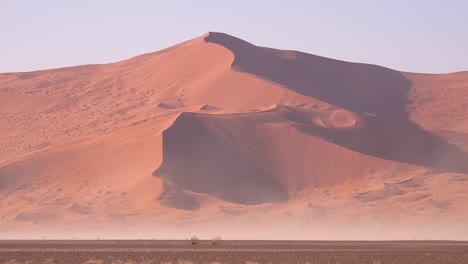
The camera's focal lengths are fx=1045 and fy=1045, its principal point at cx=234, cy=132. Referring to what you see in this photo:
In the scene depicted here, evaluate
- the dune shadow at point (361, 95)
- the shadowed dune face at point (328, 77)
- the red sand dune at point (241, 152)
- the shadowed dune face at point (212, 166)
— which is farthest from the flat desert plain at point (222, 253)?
the shadowed dune face at point (328, 77)

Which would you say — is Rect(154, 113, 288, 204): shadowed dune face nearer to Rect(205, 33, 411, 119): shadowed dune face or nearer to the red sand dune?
the red sand dune

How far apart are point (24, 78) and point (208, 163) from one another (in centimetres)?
4671

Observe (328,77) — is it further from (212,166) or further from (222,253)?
(222,253)

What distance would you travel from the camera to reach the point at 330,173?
87500mm

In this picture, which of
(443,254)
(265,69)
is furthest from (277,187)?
(443,254)

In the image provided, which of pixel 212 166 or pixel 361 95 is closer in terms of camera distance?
pixel 212 166

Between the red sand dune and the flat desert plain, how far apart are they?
21755mm

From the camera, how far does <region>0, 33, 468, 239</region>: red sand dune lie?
3091 inches

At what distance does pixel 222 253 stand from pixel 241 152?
4517 centimetres

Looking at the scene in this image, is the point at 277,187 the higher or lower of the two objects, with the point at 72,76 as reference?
lower

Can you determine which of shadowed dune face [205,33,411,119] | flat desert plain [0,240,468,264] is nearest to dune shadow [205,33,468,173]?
shadowed dune face [205,33,411,119]

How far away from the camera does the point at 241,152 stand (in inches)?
3511

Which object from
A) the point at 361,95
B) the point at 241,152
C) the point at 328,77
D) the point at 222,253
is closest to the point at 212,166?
the point at 241,152

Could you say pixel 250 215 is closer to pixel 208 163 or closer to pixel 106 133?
pixel 208 163
